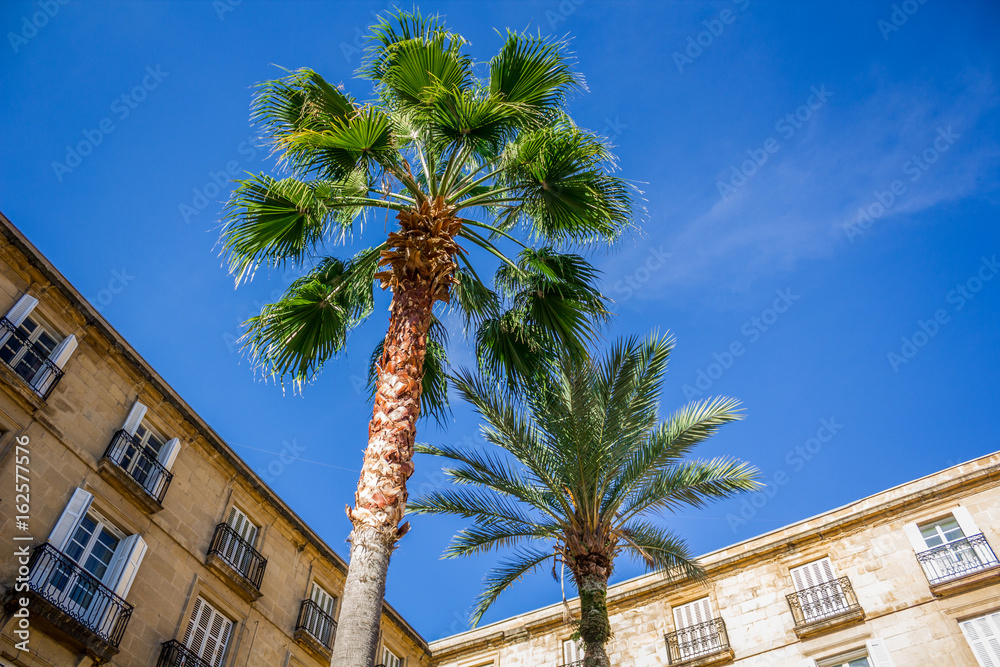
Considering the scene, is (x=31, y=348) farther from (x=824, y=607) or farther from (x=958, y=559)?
(x=958, y=559)

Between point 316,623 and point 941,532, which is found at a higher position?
point 941,532

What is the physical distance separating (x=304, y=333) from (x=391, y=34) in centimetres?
474

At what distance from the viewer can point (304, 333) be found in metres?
11.4

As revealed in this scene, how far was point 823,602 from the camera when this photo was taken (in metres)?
20.8

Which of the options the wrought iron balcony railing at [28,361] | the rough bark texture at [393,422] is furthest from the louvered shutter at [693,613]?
the wrought iron balcony railing at [28,361]

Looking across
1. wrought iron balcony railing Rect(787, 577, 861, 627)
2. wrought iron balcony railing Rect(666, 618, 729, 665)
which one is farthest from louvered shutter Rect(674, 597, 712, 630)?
wrought iron balcony railing Rect(787, 577, 861, 627)

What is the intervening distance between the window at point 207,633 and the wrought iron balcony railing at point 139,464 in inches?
110

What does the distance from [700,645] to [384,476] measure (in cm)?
1737

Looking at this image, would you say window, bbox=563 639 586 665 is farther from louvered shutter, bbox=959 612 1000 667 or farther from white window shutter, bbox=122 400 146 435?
white window shutter, bbox=122 400 146 435

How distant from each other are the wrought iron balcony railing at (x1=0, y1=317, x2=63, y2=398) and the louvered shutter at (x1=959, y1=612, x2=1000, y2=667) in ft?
73.6

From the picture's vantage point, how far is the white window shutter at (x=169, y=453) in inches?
689

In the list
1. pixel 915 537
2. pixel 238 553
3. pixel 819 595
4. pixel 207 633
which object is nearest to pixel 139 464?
pixel 238 553

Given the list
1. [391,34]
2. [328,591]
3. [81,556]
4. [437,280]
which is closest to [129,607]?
[81,556]

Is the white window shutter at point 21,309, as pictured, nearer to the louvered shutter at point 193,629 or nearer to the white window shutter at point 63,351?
the white window shutter at point 63,351
